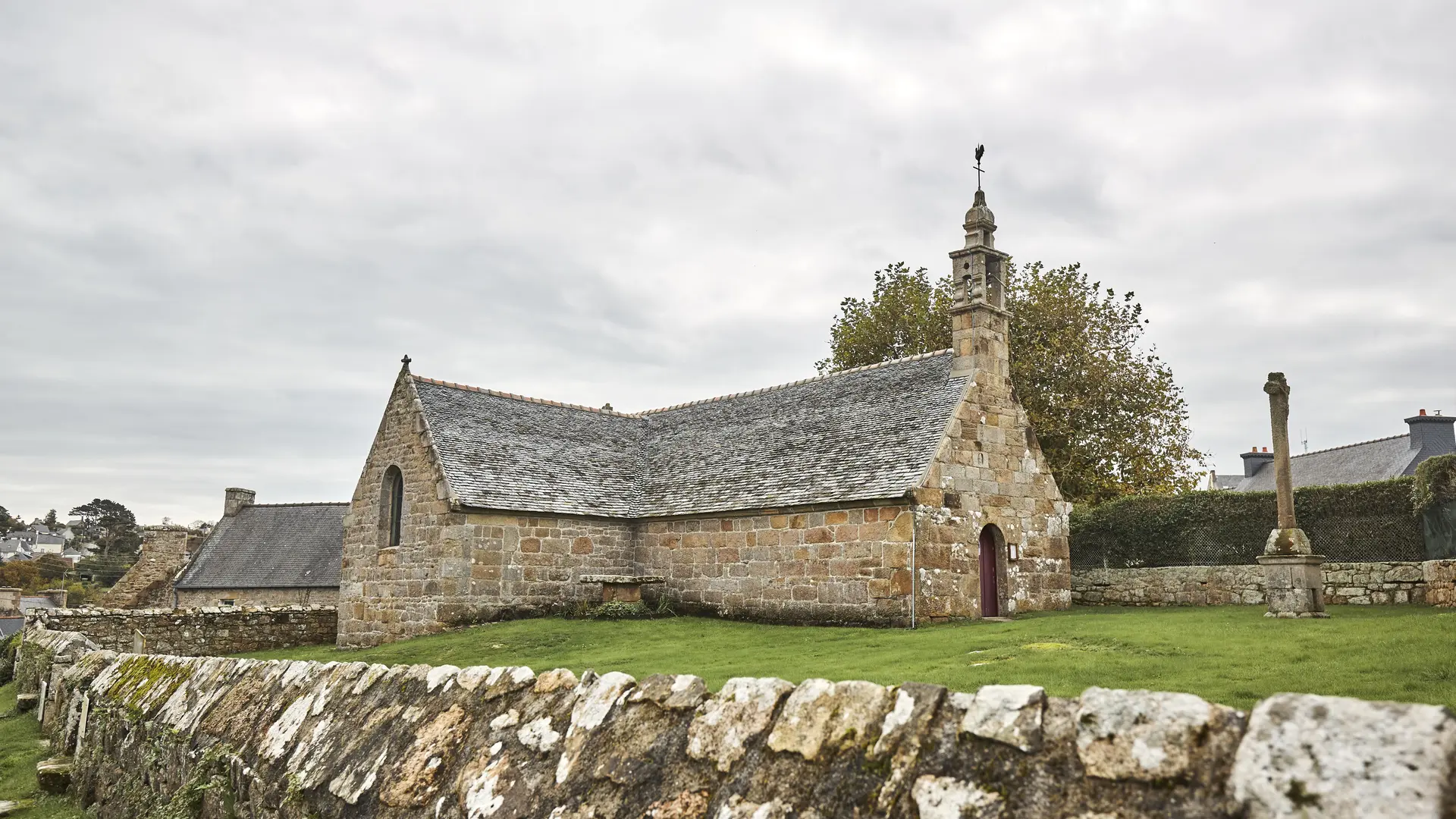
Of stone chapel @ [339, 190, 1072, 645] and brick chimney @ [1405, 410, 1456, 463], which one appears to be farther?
brick chimney @ [1405, 410, 1456, 463]

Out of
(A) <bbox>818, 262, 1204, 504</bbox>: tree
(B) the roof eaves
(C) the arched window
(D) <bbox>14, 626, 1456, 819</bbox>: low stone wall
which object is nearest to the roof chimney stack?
(A) <bbox>818, 262, 1204, 504</bbox>: tree

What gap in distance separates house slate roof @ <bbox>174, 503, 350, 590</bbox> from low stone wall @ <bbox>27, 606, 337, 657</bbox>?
1751 cm

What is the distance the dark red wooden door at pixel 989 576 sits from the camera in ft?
69.3

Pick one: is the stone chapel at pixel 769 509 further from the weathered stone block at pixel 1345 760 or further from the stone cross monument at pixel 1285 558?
the weathered stone block at pixel 1345 760

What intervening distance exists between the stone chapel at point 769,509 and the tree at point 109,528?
7390 cm

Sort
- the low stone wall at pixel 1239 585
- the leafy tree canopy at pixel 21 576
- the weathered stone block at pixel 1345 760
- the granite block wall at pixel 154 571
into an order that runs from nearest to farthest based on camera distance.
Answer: the weathered stone block at pixel 1345 760, the low stone wall at pixel 1239 585, the granite block wall at pixel 154 571, the leafy tree canopy at pixel 21 576

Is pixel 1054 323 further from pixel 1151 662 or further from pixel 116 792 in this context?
pixel 116 792

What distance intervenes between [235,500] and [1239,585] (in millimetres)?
45584

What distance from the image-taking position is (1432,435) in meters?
35.4

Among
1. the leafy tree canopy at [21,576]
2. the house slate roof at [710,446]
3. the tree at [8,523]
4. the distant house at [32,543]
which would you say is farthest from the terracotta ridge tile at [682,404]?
the tree at [8,523]

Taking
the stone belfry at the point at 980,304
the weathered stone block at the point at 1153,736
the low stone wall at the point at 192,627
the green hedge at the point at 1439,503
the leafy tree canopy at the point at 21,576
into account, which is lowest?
the leafy tree canopy at the point at 21,576

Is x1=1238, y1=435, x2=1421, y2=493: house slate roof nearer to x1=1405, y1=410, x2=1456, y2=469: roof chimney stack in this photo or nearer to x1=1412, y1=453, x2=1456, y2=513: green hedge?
x1=1405, y1=410, x2=1456, y2=469: roof chimney stack

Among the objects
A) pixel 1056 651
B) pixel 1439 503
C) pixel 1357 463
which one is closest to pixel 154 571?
pixel 1056 651

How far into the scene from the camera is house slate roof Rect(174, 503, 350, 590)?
142 feet
